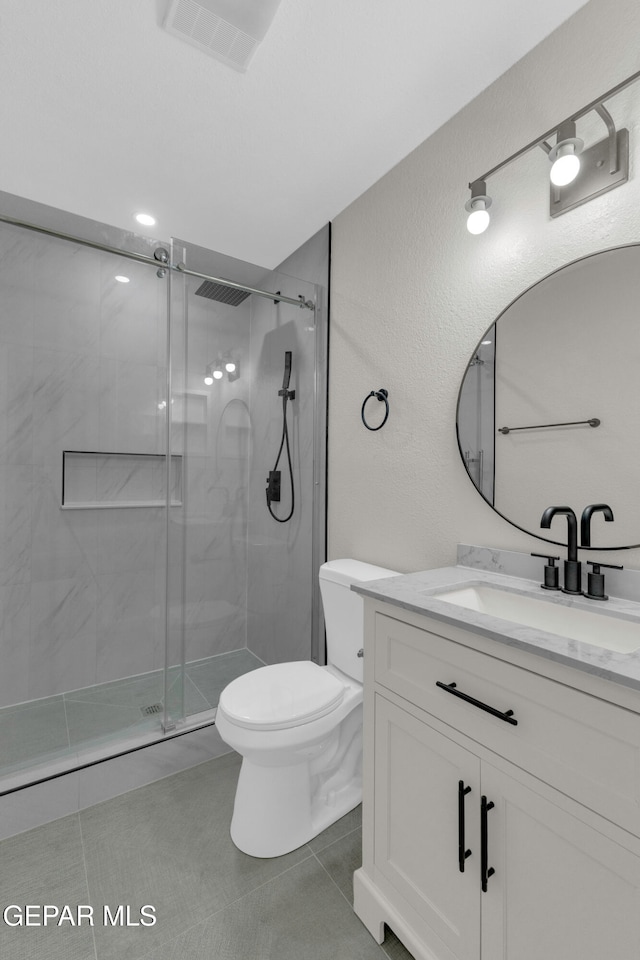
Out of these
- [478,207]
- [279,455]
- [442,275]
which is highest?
[478,207]

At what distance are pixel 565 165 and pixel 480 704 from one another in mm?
1338

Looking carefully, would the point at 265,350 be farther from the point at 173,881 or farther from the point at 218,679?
the point at 173,881

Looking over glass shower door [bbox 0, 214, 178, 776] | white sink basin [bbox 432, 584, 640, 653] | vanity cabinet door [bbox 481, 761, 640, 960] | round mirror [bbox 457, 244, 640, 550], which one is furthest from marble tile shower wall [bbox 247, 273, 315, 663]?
vanity cabinet door [bbox 481, 761, 640, 960]

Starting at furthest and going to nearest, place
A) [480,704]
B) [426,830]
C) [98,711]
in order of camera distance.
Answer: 1. [98,711]
2. [426,830]
3. [480,704]

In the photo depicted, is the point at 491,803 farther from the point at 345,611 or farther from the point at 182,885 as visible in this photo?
the point at 182,885

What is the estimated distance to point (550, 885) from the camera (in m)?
0.80

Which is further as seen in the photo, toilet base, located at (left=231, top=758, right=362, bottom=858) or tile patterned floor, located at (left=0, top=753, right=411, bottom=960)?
toilet base, located at (left=231, top=758, right=362, bottom=858)

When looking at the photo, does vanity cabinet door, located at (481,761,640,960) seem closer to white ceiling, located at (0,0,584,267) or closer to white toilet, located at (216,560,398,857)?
white toilet, located at (216,560,398,857)

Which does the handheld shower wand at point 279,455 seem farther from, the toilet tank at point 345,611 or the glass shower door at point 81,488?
the toilet tank at point 345,611

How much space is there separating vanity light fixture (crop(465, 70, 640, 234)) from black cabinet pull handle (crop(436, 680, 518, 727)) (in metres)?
1.31

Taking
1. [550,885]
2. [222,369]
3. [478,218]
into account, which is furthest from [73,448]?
[550,885]

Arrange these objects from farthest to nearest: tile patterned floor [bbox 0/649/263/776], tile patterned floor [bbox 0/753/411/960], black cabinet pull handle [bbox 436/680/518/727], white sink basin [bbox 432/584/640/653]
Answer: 1. tile patterned floor [bbox 0/649/263/776]
2. tile patterned floor [bbox 0/753/411/960]
3. white sink basin [bbox 432/584/640/653]
4. black cabinet pull handle [bbox 436/680/518/727]

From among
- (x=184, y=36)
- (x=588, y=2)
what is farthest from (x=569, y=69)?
(x=184, y=36)

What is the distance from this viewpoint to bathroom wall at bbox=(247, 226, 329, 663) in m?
2.37
